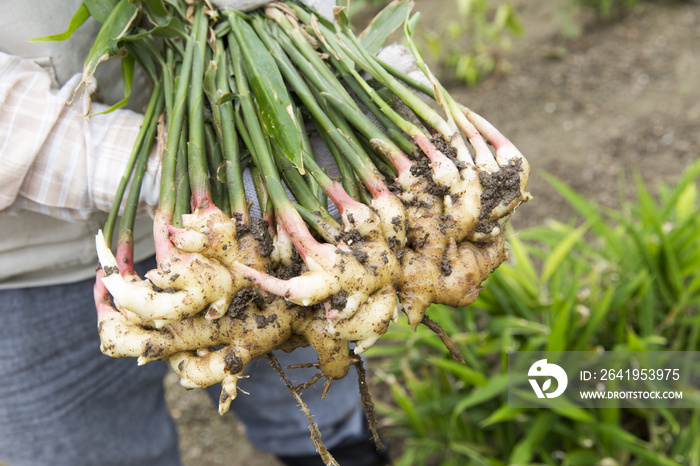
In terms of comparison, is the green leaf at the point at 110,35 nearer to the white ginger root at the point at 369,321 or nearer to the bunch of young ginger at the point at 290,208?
the bunch of young ginger at the point at 290,208

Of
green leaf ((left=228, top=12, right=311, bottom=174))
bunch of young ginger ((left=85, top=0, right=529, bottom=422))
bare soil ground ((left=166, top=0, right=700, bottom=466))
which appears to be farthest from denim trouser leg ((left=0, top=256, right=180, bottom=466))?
bare soil ground ((left=166, top=0, right=700, bottom=466))

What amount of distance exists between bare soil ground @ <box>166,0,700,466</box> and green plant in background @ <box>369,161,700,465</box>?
2.13ft

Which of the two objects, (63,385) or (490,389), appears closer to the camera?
(63,385)

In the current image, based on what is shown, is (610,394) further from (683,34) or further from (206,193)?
(683,34)

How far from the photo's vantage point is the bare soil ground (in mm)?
2350

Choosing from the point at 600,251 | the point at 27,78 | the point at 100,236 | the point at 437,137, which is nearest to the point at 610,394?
the point at 600,251

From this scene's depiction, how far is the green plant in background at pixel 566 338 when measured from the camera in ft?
4.82

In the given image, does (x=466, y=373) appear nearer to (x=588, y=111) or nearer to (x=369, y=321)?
(x=369, y=321)

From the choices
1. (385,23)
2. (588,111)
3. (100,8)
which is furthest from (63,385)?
(588,111)

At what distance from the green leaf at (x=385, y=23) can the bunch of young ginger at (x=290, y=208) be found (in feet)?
0.30

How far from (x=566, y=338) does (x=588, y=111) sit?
166cm

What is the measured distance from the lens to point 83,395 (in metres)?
1.21

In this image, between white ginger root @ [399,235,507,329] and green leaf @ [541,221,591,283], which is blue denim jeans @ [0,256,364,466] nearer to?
white ginger root @ [399,235,507,329]

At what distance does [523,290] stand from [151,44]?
1.25 meters
